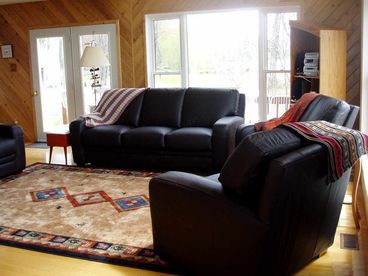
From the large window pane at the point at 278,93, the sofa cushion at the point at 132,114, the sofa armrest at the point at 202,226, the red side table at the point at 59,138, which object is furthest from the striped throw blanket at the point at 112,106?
the sofa armrest at the point at 202,226

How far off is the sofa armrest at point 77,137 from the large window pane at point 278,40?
2.63 m

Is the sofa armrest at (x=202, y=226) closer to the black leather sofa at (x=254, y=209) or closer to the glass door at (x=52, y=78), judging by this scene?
the black leather sofa at (x=254, y=209)

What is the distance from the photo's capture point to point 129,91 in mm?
5648

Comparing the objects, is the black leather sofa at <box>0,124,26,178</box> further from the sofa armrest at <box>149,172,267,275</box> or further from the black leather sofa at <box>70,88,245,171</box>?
the sofa armrest at <box>149,172,267,275</box>

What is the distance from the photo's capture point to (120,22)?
6.45m

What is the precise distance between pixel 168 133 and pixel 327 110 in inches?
85.6

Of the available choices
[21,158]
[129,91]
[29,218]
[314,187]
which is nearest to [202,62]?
[129,91]

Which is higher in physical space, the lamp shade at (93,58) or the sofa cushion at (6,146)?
the lamp shade at (93,58)

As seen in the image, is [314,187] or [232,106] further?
[232,106]

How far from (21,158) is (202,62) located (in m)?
2.82

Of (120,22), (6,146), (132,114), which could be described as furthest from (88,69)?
(6,146)

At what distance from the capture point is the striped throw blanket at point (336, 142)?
7.29ft

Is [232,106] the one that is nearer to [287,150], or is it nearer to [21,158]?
[21,158]

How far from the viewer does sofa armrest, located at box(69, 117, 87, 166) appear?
512cm
